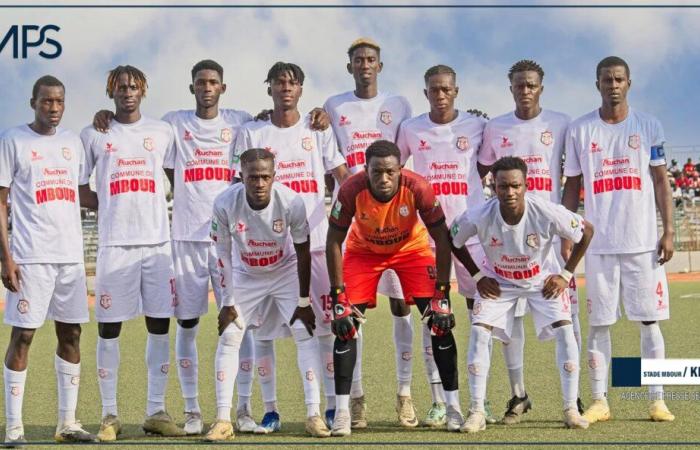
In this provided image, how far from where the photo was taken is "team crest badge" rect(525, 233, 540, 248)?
6821mm

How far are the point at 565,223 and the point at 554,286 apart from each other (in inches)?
17.3

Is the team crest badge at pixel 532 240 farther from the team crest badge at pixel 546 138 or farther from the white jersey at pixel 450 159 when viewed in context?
the team crest badge at pixel 546 138

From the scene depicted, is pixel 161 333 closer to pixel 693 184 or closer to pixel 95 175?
pixel 95 175

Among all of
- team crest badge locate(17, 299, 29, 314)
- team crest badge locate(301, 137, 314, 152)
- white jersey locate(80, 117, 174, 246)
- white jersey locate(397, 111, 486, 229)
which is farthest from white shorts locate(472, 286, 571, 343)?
team crest badge locate(17, 299, 29, 314)

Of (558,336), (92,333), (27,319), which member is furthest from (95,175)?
(92,333)

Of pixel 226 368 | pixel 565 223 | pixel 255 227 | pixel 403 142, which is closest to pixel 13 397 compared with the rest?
pixel 226 368

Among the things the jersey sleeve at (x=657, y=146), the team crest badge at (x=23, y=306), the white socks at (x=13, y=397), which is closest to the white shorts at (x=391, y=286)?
the jersey sleeve at (x=657, y=146)

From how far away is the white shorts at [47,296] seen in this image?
6637 millimetres

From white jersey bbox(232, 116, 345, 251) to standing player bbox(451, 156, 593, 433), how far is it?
1057 millimetres

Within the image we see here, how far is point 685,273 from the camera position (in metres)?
25.3

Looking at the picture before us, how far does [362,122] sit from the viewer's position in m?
7.68

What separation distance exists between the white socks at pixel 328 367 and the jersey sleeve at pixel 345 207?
1025mm

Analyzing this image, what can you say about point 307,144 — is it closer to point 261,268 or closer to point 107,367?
point 261,268

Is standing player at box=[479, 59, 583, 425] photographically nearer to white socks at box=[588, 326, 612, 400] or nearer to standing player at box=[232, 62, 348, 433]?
white socks at box=[588, 326, 612, 400]
